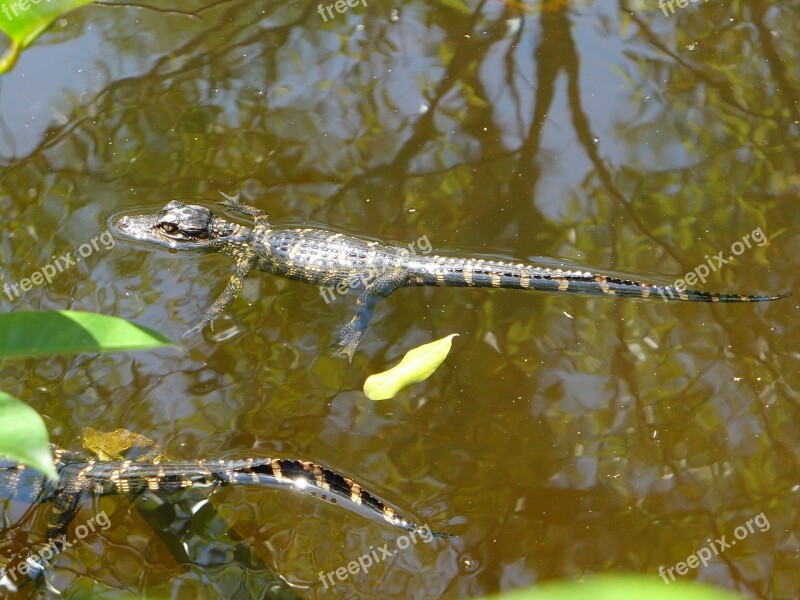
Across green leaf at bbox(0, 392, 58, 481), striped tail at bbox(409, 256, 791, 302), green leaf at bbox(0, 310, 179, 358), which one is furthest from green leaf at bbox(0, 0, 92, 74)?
striped tail at bbox(409, 256, 791, 302)

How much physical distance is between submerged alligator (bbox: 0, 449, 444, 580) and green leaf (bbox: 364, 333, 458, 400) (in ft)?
1.86

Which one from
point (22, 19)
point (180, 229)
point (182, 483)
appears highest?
point (22, 19)

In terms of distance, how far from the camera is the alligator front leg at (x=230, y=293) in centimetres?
490

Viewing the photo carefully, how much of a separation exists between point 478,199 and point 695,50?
2.42 m

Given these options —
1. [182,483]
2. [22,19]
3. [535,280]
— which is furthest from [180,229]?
[22,19]

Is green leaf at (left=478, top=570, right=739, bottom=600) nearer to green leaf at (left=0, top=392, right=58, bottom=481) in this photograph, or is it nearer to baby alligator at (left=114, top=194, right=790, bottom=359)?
A: green leaf at (left=0, top=392, right=58, bottom=481)

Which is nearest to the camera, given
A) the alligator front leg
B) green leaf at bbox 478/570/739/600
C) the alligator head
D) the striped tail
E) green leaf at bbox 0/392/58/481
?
green leaf at bbox 478/570/739/600

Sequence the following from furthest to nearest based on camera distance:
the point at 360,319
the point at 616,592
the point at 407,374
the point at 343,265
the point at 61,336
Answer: the point at 343,265 < the point at 360,319 < the point at 407,374 < the point at 61,336 < the point at 616,592

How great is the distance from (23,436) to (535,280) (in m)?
3.76

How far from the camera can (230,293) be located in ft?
16.5

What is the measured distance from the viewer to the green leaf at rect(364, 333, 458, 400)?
409 centimetres

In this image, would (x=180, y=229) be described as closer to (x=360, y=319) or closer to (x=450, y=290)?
(x=360, y=319)

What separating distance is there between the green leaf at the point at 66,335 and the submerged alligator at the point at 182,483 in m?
2.69

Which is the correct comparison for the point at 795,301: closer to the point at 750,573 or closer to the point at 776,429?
the point at 776,429
